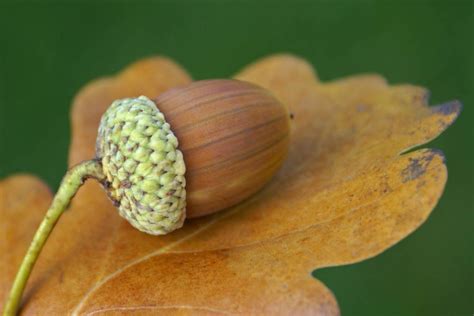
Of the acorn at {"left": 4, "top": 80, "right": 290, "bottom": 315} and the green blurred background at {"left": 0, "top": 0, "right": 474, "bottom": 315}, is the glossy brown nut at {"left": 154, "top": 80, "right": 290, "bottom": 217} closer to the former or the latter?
the acorn at {"left": 4, "top": 80, "right": 290, "bottom": 315}

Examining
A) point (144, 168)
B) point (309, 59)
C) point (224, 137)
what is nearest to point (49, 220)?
point (144, 168)

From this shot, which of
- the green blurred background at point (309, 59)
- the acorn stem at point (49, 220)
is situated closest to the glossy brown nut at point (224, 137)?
the acorn stem at point (49, 220)

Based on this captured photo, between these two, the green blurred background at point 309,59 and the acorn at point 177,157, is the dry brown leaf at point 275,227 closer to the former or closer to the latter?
the acorn at point 177,157

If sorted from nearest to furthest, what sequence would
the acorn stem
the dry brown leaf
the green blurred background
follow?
the dry brown leaf → the acorn stem → the green blurred background

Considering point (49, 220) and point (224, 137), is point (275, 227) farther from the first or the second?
point (49, 220)

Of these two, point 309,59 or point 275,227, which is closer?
point 275,227

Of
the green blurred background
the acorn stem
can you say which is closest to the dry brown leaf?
the acorn stem
